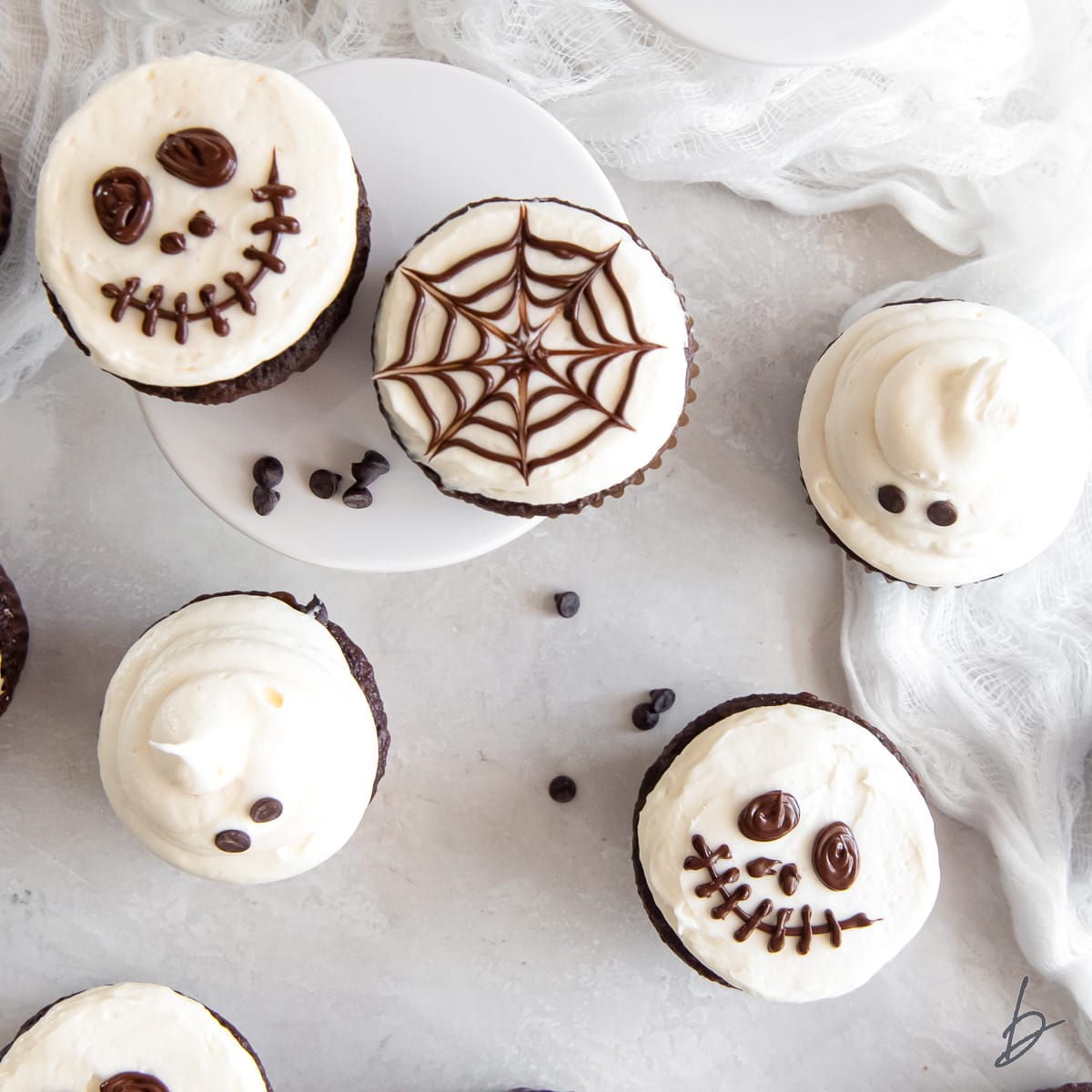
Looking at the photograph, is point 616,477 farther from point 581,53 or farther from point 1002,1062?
point 1002,1062

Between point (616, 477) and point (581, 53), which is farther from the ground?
point (581, 53)

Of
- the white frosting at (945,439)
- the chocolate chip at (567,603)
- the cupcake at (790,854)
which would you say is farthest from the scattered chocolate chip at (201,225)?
the cupcake at (790,854)

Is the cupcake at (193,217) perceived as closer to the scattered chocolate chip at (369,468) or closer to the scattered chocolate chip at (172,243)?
the scattered chocolate chip at (172,243)

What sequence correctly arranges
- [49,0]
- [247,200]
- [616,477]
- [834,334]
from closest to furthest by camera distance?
[247,200], [616,477], [49,0], [834,334]

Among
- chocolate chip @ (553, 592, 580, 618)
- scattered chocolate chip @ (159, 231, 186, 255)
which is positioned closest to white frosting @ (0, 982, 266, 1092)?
chocolate chip @ (553, 592, 580, 618)

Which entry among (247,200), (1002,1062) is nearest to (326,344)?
(247,200)

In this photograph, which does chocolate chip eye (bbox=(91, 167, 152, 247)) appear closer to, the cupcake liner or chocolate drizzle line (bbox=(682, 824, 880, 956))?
the cupcake liner
